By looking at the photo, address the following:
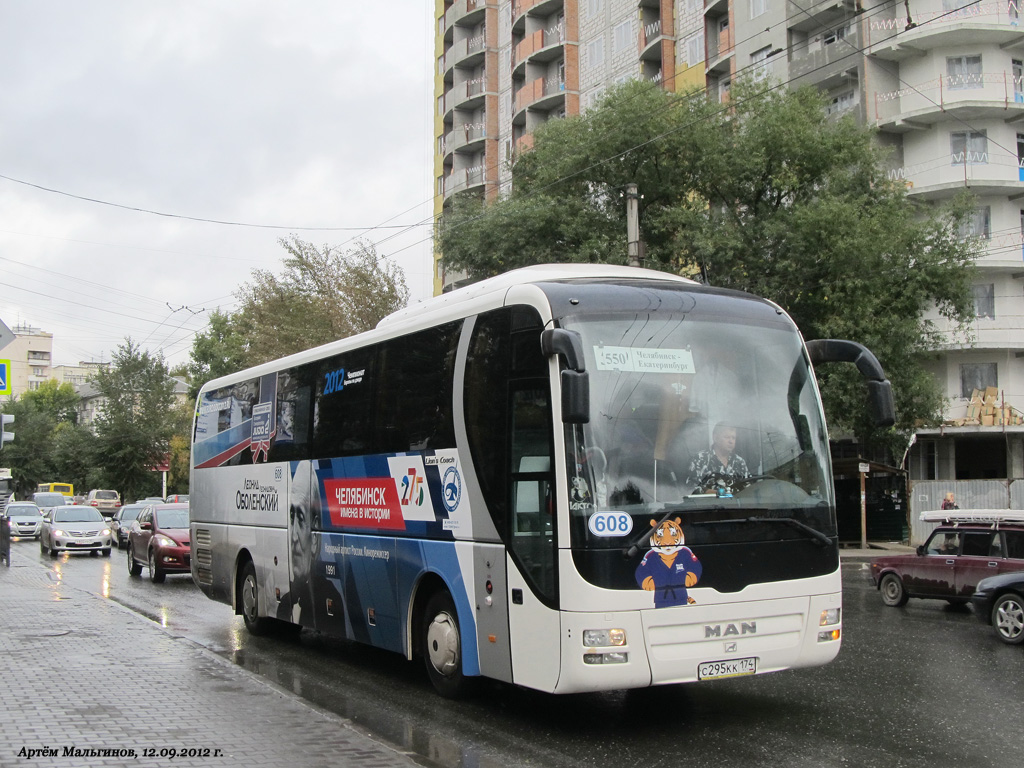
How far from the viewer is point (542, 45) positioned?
56.6 meters

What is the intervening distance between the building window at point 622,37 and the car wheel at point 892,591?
131ft

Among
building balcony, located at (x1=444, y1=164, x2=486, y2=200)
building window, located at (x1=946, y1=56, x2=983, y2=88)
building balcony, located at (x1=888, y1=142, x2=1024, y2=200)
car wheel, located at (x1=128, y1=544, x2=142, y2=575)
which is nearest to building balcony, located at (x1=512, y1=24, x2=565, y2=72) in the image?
building balcony, located at (x1=444, y1=164, x2=486, y2=200)

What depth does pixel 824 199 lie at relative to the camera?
91.8 ft

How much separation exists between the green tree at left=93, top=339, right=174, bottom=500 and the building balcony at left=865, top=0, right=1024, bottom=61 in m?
47.1

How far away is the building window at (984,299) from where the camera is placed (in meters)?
39.6

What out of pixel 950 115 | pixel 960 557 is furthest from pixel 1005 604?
pixel 950 115

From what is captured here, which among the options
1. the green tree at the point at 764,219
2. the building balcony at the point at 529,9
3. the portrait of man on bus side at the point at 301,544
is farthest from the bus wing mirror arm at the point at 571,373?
the building balcony at the point at 529,9

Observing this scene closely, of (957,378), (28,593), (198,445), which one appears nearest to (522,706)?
(198,445)

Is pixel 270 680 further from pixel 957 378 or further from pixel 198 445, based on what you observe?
pixel 957 378

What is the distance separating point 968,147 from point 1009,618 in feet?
102

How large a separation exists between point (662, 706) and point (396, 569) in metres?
2.61

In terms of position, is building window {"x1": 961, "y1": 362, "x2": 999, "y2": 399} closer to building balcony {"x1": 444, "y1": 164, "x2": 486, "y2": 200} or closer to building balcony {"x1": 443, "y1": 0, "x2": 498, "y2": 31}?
building balcony {"x1": 444, "y1": 164, "x2": 486, "y2": 200}

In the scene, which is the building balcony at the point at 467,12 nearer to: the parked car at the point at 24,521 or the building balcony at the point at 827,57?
the building balcony at the point at 827,57

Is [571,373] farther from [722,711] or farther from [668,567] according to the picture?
[722,711]
